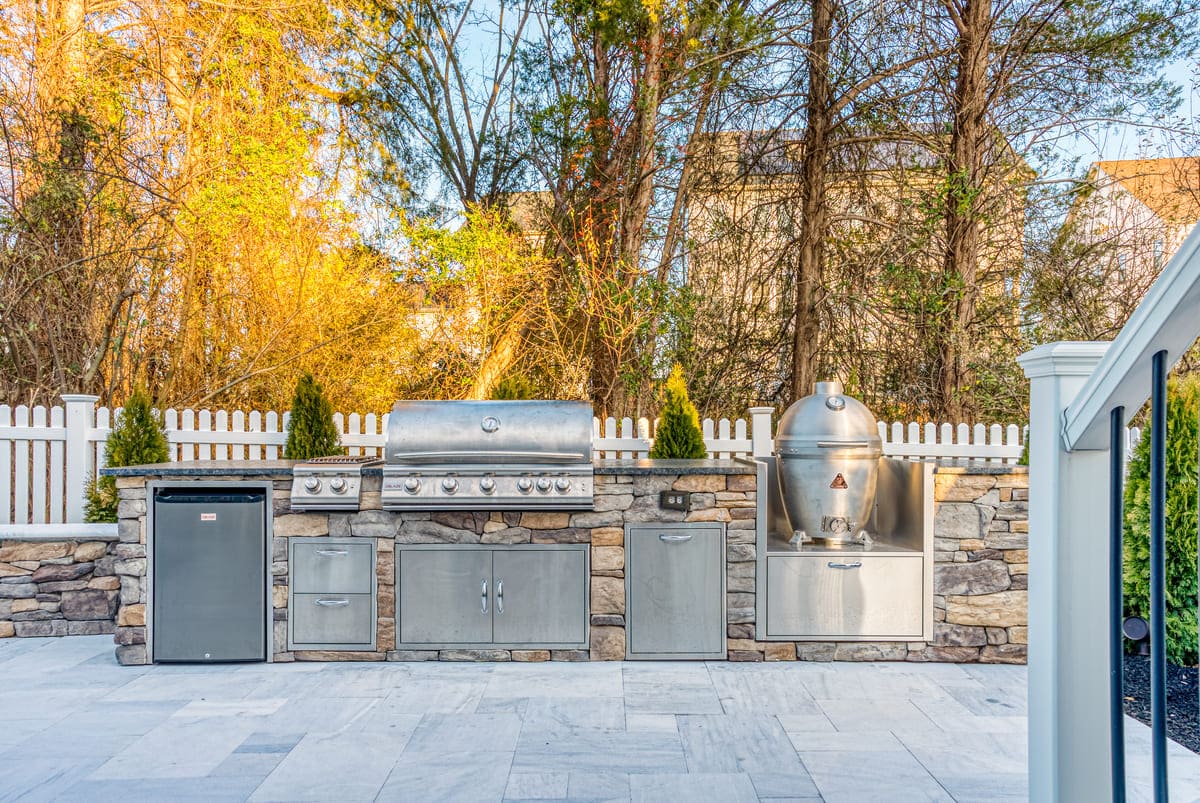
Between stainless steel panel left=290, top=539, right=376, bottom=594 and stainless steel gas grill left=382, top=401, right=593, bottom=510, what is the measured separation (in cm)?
35

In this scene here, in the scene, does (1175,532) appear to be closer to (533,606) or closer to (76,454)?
(533,606)

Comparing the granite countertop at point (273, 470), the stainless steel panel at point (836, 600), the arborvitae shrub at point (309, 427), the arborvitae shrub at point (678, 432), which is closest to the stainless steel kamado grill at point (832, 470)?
the stainless steel panel at point (836, 600)

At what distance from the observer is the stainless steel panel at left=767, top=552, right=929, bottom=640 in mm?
3873

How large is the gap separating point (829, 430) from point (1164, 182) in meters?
5.71

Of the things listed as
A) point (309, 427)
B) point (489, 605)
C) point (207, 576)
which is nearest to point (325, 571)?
point (207, 576)

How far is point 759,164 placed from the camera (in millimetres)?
7926

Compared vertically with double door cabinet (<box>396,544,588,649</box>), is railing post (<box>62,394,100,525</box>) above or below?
above

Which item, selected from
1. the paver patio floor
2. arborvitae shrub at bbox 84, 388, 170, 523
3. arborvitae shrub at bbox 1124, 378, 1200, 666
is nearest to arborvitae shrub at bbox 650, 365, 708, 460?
the paver patio floor

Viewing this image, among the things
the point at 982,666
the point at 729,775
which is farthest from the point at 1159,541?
the point at 982,666

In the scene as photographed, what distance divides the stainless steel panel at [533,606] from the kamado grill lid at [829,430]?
4.68 ft

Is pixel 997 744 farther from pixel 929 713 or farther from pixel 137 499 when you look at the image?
pixel 137 499

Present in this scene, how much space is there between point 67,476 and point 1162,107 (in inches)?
391

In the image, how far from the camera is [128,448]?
16.4 feet

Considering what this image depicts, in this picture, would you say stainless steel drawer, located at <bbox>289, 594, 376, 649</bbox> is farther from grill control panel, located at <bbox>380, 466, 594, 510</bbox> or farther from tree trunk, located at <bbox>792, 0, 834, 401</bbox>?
tree trunk, located at <bbox>792, 0, 834, 401</bbox>
